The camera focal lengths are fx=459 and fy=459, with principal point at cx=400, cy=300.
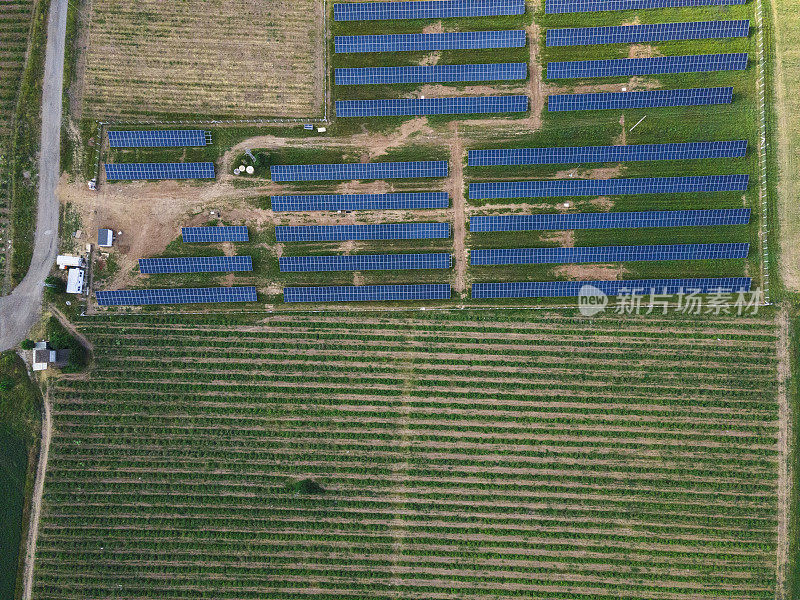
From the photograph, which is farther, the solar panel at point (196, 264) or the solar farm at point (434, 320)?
the solar panel at point (196, 264)

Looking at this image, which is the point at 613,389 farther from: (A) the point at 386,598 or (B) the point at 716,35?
(B) the point at 716,35

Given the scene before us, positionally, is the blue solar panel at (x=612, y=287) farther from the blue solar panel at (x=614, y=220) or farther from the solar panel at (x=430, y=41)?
the solar panel at (x=430, y=41)

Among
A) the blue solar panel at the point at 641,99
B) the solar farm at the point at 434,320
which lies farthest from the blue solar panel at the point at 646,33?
the blue solar panel at the point at 641,99

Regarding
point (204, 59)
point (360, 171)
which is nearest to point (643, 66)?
point (360, 171)

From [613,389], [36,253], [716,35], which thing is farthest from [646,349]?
[36,253]

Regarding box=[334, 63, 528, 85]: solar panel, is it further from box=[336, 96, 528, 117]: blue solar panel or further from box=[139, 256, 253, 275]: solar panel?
box=[139, 256, 253, 275]: solar panel

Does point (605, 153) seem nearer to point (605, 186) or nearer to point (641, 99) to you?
point (605, 186)

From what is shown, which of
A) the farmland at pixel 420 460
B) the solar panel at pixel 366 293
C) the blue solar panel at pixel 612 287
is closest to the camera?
the farmland at pixel 420 460
